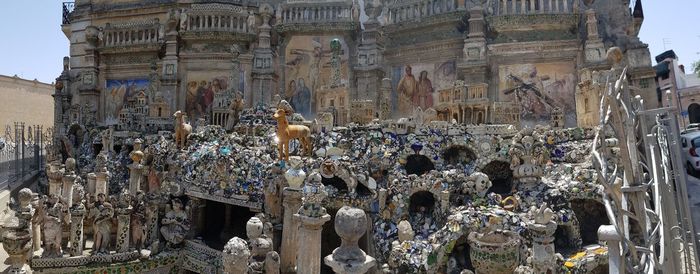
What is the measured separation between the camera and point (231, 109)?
18562mm

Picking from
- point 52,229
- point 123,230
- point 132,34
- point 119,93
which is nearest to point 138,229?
point 123,230

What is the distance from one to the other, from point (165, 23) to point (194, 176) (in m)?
12.8

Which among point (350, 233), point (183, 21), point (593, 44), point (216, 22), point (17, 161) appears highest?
point (183, 21)

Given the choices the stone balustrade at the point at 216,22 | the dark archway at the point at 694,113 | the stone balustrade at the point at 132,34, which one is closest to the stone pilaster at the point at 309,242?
the stone balustrade at the point at 216,22

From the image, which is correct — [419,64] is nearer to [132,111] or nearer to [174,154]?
[174,154]

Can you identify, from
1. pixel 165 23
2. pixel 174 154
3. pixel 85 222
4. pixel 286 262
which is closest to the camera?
pixel 286 262

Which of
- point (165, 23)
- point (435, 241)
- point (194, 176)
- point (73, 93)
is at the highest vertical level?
point (165, 23)

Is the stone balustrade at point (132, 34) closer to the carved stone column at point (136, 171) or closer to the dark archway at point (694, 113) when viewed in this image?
the carved stone column at point (136, 171)

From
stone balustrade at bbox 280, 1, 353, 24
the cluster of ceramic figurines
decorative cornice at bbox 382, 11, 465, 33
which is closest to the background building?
stone balustrade at bbox 280, 1, 353, 24

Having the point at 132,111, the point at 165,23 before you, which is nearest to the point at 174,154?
the point at 132,111

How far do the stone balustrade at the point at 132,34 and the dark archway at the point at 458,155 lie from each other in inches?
669

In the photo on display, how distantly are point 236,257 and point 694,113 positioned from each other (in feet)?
102

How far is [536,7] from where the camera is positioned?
1984 cm

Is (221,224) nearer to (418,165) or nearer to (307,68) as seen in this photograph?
(418,165)
